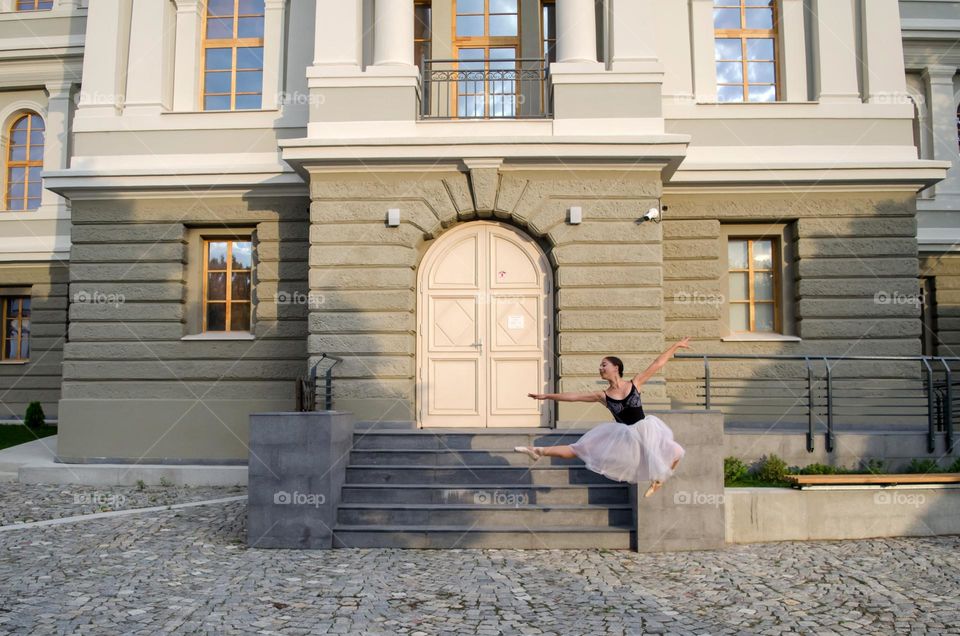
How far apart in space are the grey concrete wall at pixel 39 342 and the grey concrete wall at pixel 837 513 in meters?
17.7

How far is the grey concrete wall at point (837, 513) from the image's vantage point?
30.3 ft

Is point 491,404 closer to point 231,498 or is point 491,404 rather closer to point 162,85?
point 231,498

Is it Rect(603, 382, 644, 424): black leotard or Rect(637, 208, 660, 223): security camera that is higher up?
Rect(637, 208, 660, 223): security camera

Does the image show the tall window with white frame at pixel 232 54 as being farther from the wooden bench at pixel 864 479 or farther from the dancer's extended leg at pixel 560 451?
the wooden bench at pixel 864 479

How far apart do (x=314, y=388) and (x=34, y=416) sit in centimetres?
1146

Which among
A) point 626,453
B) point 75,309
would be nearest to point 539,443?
point 626,453

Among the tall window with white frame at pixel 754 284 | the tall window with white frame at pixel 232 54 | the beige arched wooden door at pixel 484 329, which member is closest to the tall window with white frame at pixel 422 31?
the tall window with white frame at pixel 232 54

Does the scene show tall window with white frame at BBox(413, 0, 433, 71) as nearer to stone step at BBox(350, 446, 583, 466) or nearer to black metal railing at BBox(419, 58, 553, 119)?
black metal railing at BBox(419, 58, 553, 119)

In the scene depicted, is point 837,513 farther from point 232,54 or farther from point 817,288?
point 232,54

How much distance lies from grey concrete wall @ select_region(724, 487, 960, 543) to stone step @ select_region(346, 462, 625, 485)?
1.79 metres

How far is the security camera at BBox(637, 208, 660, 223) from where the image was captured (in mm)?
12008

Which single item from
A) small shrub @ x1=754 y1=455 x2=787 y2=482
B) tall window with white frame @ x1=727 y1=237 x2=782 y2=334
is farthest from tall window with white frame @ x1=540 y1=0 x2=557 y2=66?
small shrub @ x1=754 y1=455 x2=787 y2=482

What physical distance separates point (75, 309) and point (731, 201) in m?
11.9

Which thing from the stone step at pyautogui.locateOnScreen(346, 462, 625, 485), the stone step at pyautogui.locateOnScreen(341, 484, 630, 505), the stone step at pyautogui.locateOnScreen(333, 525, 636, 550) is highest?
the stone step at pyautogui.locateOnScreen(346, 462, 625, 485)
